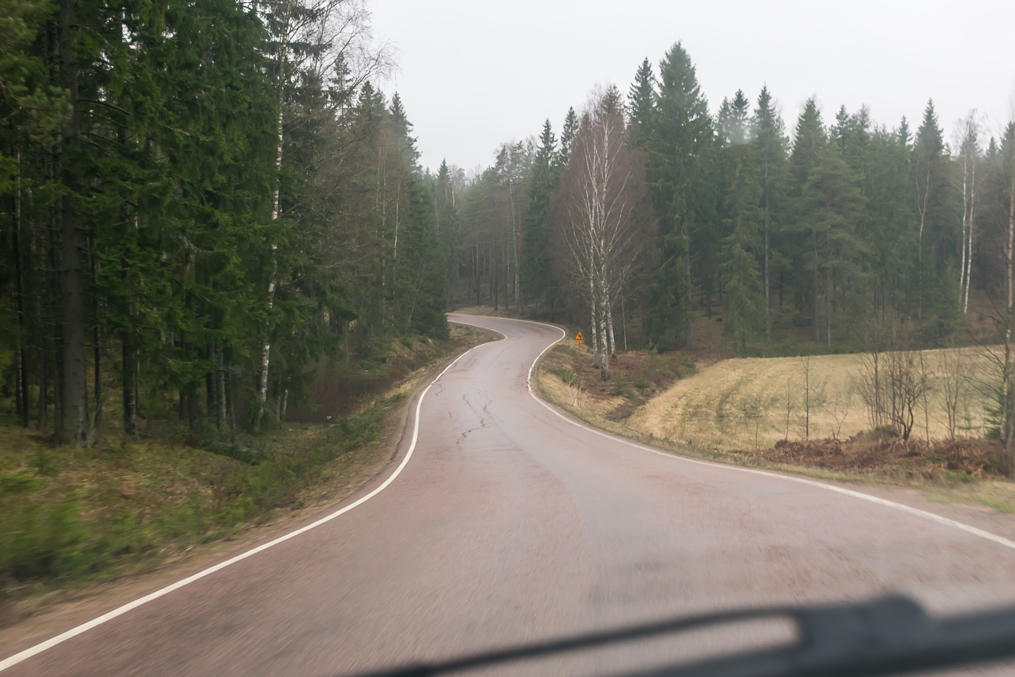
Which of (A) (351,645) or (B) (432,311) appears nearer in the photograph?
(A) (351,645)

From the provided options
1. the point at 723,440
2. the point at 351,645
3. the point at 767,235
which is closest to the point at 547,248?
the point at 767,235

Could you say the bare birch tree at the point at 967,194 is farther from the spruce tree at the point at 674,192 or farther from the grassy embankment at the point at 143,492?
the grassy embankment at the point at 143,492

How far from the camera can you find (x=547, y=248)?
5309 cm

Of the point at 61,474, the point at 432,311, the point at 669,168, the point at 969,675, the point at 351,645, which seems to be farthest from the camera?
the point at 432,311

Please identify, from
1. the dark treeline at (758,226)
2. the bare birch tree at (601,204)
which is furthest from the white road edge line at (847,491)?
the dark treeline at (758,226)

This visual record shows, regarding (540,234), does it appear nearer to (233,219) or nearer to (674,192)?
(674,192)

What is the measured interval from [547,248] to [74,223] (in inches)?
1708

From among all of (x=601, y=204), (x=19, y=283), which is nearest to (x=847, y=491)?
(x=19, y=283)

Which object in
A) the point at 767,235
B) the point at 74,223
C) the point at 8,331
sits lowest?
the point at 8,331

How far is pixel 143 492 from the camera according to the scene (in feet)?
34.2

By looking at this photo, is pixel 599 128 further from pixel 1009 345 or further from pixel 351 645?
pixel 351 645

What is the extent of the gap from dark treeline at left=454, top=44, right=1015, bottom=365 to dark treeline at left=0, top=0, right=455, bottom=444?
16.7m

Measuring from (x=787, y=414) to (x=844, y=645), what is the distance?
73.5 feet

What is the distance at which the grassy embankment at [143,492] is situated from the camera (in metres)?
6.46
